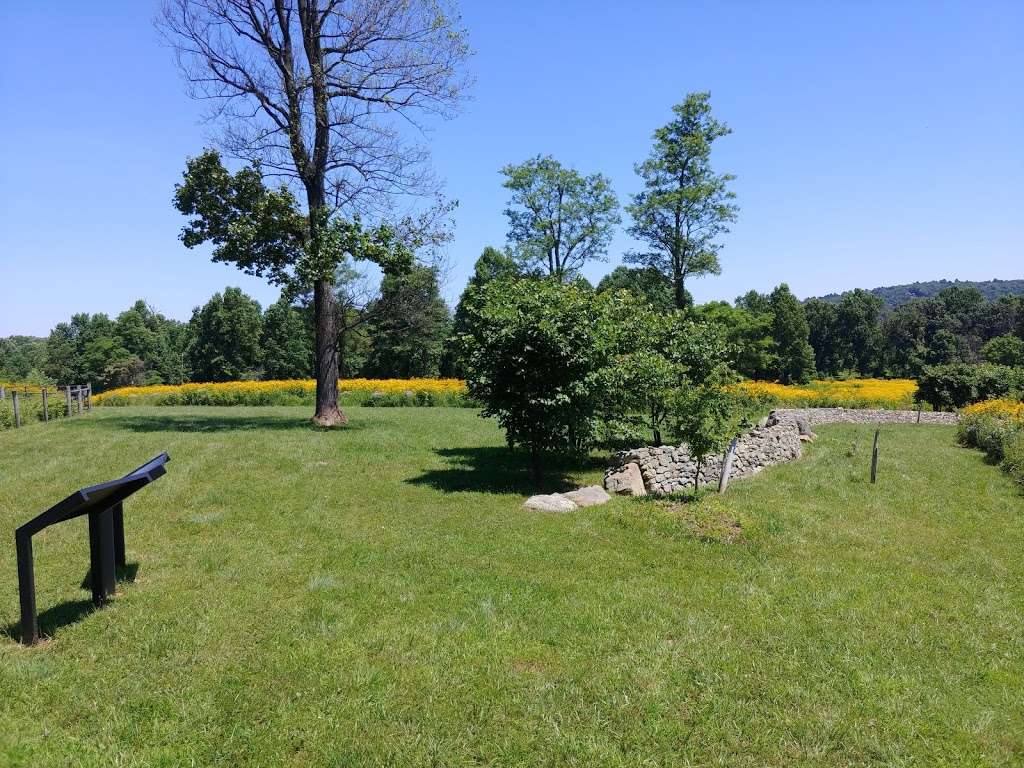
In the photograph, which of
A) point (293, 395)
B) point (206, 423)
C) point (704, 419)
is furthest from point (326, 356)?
point (704, 419)

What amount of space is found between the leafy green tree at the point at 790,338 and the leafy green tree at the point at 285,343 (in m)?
44.7

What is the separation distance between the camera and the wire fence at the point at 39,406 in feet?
59.6

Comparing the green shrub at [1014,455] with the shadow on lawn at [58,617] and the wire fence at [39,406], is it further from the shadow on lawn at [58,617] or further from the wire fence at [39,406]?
the wire fence at [39,406]

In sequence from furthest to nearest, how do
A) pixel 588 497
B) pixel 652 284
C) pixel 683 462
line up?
1. pixel 652 284
2. pixel 683 462
3. pixel 588 497

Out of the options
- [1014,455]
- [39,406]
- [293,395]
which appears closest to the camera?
[1014,455]

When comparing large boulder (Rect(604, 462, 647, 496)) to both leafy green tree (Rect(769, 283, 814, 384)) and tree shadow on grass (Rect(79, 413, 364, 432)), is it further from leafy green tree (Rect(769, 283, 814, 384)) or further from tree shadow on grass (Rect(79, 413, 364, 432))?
leafy green tree (Rect(769, 283, 814, 384))

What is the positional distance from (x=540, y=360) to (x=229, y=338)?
170ft

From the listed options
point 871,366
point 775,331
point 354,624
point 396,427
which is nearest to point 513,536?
point 354,624

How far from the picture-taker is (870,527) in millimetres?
8680

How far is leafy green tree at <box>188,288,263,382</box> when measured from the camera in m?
54.9

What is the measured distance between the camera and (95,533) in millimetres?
5180

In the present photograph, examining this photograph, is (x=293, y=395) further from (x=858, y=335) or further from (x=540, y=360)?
(x=858, y=335)

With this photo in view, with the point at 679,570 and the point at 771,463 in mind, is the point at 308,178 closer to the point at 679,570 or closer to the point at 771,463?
the point at 771,463

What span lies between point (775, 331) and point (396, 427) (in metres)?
51.3
